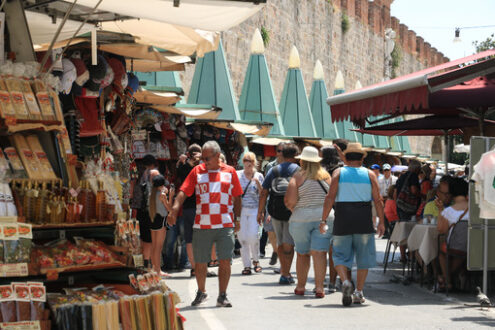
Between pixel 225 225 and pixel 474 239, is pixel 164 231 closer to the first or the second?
pixel 225 225

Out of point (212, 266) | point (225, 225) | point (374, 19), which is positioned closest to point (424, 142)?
point (374, 19)

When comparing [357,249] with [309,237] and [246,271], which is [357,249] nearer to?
[309,237]

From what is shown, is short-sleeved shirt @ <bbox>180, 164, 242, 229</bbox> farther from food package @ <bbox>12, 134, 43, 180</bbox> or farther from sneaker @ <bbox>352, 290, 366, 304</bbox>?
food package @ <bbox>12, 134, 43, 180</bbox>

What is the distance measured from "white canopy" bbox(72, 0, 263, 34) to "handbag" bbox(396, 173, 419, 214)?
685 cm

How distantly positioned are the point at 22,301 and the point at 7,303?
0.09 meters

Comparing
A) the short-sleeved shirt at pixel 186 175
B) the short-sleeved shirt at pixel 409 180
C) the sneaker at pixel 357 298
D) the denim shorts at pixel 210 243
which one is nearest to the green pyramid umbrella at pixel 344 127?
the short-sleeved shirt at pixel 409 180

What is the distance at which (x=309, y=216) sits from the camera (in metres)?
8.81

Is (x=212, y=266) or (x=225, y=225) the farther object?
(x=212, y=266)

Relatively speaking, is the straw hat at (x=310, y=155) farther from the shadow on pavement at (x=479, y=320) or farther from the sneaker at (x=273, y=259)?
the sneaker at (x=273, y=259)

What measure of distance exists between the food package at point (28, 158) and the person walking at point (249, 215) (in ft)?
18.6

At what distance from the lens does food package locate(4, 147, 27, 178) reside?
527 centimetres

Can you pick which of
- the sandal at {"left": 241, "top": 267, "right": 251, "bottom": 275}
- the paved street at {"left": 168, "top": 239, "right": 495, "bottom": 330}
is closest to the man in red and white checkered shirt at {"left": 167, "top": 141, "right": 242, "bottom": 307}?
the paved street at {"left": 168, "top": 239, "right": 495, "bottom": 330}

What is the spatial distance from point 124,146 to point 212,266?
311 cm

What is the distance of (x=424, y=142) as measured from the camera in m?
58.2
